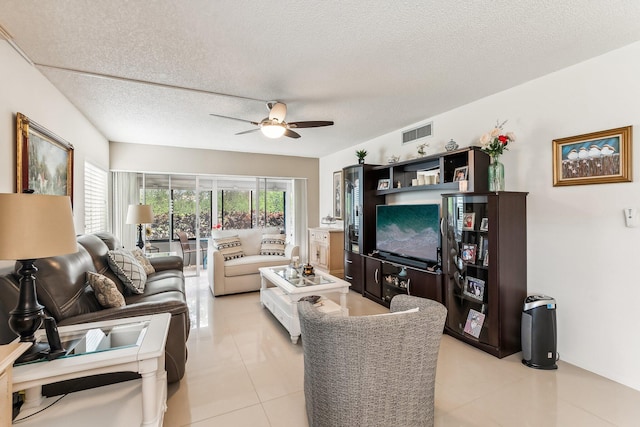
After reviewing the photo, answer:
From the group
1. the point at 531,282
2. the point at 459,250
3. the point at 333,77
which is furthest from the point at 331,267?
the point at 333,77

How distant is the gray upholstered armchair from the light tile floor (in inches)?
19.2

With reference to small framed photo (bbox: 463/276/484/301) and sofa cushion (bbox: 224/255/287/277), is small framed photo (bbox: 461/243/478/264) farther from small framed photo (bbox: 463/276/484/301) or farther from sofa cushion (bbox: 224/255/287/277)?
sofa cushion (bbox: 224/255/287/277)

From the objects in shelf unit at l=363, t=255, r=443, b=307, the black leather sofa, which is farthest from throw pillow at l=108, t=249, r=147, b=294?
shelf unit at l=363, t=255, r=443, b=307

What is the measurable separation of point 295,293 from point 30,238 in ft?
6.77

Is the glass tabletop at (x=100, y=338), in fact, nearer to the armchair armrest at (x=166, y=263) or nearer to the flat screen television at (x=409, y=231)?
the armchair armrest at (x=166, y=263)

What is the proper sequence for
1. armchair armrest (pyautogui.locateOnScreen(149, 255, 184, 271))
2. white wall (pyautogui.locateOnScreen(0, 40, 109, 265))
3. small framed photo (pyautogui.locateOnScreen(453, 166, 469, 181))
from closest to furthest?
white wall (pyautogui.locateOnScreen(0, 40, 109, 265)) < small framed photo (pyautogui.locateOnScreen(453, 166, 469, 181)) < armchair armrest (pyautogui.locateOnScreen(149, 255, 184, 271))

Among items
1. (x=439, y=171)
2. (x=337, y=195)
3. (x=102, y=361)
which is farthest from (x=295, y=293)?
(x=337, y=195)

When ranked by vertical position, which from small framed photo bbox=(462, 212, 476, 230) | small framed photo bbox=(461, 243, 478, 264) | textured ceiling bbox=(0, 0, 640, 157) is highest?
textured ceiling bbox=(0, 0, 640, 157)

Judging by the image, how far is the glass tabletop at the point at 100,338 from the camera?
4.95 feet

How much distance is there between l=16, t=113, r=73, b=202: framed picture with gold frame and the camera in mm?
2182

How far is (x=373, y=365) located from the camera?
1451mm

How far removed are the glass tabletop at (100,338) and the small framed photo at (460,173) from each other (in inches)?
122

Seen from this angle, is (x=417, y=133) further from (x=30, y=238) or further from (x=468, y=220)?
(x=30, y=238)

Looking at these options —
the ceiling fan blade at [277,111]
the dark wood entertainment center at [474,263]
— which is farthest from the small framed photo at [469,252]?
the ceiling fan blade at [277,111]
